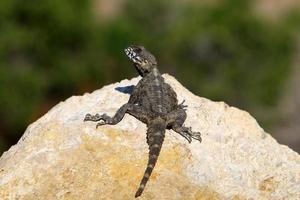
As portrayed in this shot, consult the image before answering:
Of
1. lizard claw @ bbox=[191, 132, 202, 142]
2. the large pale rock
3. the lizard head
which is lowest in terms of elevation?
the large pale rock

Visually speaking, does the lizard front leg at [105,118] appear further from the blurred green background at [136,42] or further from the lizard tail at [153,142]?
the blurred green background at [136,42]

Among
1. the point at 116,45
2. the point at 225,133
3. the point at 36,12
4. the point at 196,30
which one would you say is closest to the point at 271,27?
the point at 196,30

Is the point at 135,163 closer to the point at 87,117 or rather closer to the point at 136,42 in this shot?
the point at 87,117

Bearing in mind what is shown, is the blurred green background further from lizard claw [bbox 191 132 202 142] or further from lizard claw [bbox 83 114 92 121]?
lizard claw [bbox 191 132 202 142]

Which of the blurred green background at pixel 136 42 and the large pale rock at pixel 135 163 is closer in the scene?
the large pale rock at pixel 135 163

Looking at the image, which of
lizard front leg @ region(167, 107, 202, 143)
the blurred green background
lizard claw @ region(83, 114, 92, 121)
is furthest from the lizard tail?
the blurred green background

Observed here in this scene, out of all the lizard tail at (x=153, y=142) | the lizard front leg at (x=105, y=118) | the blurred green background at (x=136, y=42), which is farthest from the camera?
the blurred green background at (x=136, y=42)

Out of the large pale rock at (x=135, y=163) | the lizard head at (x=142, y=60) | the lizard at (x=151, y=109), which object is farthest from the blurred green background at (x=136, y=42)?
the large pale rock at (x=135, y=163)
